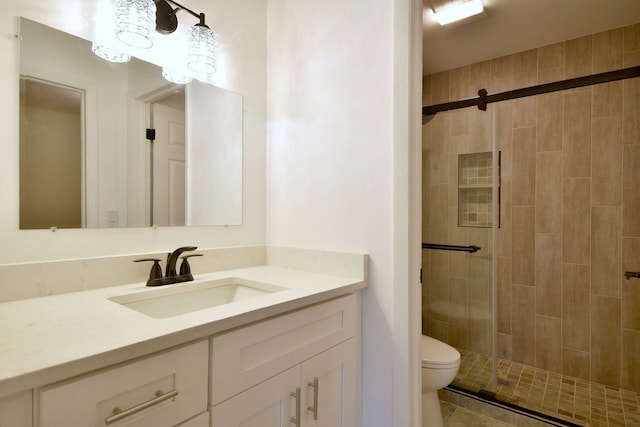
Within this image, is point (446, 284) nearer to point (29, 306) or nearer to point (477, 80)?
point (477, 80)

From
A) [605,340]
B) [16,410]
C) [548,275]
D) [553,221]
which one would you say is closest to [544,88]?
[553,221]

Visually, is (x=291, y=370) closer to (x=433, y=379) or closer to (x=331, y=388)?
(x=331, y=388)

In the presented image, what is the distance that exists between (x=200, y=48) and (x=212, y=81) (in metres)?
0.16

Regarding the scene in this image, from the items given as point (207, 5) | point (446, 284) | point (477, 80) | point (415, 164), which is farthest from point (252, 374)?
point (477, 80)

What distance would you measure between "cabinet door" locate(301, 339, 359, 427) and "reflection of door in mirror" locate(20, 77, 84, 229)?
3.09ft

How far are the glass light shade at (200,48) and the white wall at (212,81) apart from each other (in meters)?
0.10

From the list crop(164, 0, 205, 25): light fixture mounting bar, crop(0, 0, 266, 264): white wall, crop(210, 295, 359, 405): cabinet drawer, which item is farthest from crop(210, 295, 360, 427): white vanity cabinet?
crop(164, 0, 205, 25): light fixture mounting bar

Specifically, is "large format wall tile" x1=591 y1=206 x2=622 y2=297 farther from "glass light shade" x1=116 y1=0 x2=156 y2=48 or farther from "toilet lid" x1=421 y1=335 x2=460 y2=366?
"glass light shade" x1=116 y1=0 x2=156 y2=48

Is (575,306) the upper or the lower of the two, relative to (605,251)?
lower

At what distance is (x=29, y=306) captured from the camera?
0.90 meters

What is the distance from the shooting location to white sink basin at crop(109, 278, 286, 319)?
110 cm

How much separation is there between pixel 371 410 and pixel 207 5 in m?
1.88

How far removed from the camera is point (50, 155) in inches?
41.3

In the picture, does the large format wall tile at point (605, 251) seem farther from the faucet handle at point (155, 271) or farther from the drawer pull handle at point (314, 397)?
the faucet handle at point (155, 271)
